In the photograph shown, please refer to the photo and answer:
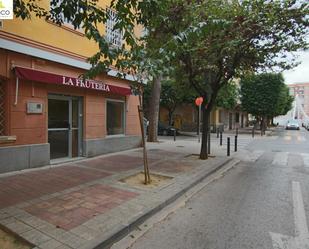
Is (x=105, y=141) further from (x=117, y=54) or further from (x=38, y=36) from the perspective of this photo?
(x=117, y=54)

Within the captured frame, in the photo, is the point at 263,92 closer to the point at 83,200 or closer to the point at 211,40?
the point at 211,40

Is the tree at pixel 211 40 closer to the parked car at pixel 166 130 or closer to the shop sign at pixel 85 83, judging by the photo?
A: the shop sign at pixel 85 83

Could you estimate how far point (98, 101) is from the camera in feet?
33.6

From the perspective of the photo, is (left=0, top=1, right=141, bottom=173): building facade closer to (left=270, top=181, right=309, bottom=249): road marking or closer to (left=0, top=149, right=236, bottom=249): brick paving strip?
(left=0, top=149, right=236, bottom=249): brick paving strip

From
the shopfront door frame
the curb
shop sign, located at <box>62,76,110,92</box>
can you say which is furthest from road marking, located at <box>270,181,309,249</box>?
the shopfront door frame

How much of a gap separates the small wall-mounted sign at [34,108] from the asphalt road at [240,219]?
513 centimetres

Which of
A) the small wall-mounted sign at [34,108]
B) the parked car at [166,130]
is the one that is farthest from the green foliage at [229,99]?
the small wall-mounted sign at [34,108]

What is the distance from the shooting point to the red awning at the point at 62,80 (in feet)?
23.6

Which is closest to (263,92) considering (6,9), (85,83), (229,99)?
(229,99)

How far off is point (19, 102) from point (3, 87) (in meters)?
0.54

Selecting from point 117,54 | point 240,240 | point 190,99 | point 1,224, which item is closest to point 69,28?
point 117,54

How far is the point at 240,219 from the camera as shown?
15.1ft

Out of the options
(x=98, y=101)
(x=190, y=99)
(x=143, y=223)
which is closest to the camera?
(x=143, y=223)

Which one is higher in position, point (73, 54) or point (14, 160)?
point (73, 54)
